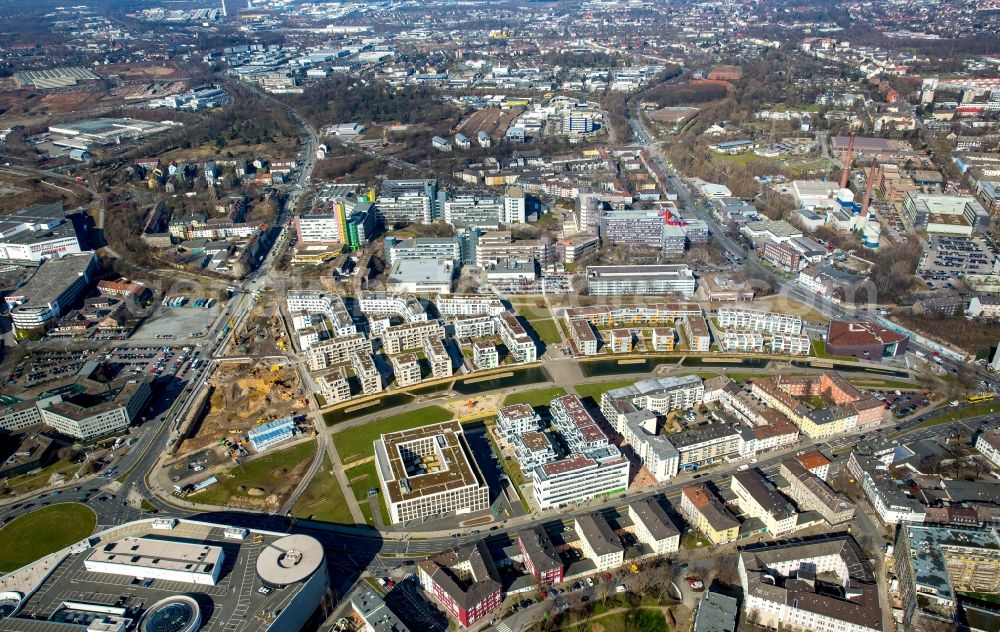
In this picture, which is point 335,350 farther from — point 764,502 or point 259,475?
point 764,502

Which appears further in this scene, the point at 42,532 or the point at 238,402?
the point at 238,402

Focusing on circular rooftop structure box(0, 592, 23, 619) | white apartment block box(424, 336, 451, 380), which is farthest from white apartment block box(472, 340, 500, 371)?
circular rooftop structure box(0, 592, 23, 619)

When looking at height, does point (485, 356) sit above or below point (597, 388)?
above

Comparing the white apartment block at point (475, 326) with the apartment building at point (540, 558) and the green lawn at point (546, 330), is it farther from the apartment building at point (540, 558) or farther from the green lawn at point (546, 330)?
the apartment building at point (540, 558)

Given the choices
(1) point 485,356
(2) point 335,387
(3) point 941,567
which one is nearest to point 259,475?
(2) point 335,387

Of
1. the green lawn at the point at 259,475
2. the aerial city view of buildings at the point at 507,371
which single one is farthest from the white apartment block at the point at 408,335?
the green lawn at the point at 259,475

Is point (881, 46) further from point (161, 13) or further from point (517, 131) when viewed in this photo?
point (161, 13)

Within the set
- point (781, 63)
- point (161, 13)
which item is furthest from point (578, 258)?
point (161, 13)
